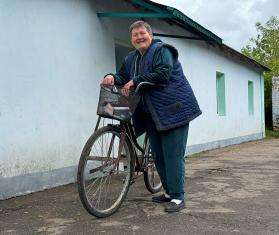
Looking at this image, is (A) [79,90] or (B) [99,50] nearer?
(A) [79,90]

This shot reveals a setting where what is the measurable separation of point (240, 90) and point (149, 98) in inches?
483

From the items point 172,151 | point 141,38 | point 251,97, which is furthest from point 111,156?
point 251,97

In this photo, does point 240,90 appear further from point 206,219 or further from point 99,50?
point 206,219

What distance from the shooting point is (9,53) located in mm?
5887

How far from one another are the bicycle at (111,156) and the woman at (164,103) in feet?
0.42

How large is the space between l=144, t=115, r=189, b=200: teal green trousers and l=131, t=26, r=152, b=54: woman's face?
70 cm

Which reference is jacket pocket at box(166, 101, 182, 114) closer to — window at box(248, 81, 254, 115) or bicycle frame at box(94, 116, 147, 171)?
bicycle frame at box(94, 116, 147, 171)

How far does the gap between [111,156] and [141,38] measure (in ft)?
3.89

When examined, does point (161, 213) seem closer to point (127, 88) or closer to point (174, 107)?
point (174, 107)

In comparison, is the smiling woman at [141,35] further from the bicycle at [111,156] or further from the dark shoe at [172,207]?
the dark shoe at [172,207]

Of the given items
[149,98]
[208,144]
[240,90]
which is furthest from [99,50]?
[240,90]

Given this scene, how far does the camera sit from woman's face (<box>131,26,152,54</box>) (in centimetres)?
509

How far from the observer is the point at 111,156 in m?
5.00

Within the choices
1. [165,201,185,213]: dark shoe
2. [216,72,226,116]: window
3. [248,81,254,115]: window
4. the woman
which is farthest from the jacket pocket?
[248,81,254,115]: window
